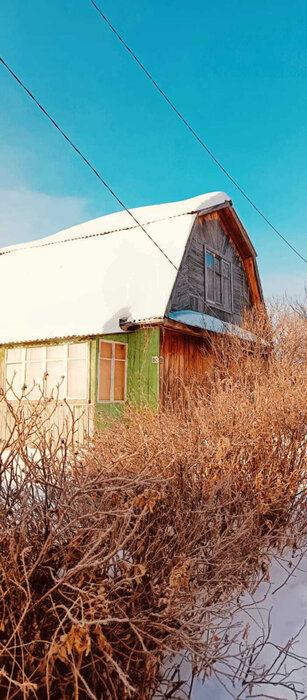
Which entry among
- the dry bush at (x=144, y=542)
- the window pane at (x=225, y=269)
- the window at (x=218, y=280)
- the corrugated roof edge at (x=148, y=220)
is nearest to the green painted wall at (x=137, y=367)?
the window at (x=218, y=280)

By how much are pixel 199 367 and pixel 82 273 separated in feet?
12.7

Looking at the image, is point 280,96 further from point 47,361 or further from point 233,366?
point 47,361

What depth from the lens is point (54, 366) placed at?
11.4m

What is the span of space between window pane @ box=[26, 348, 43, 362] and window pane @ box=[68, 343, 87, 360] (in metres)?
0.92

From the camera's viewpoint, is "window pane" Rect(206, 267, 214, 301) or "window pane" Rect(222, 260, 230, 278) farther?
"window pane" Rect(222, 260, 230, 278)

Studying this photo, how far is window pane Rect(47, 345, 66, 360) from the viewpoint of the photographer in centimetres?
1127

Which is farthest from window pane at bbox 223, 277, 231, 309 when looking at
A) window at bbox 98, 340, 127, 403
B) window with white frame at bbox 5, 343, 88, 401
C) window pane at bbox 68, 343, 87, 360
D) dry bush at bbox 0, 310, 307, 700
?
dry bush at bbox 0, 310, 307, 700

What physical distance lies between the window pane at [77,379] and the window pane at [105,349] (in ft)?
1.51

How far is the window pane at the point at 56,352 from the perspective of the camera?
11.3 m

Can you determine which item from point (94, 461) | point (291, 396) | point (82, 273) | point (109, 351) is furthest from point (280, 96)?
point (94, 461)

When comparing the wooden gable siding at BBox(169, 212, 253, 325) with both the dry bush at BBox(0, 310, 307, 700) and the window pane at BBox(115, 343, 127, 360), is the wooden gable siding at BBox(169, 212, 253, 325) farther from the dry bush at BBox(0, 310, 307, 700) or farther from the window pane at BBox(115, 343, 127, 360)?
the dry bush at BBox(0, 310, 307, 700)

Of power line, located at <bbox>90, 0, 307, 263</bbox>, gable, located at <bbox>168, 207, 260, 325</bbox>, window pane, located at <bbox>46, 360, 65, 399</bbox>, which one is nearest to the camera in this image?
power line, located at <bbox>90, 0, 307, 263</bbox>

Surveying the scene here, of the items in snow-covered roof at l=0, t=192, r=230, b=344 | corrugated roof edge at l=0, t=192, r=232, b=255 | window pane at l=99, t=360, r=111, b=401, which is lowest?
window pane at l=99, t=360, r=111, b=401

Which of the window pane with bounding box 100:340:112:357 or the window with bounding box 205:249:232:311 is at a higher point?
the window with bounding box 205:249:232:311
